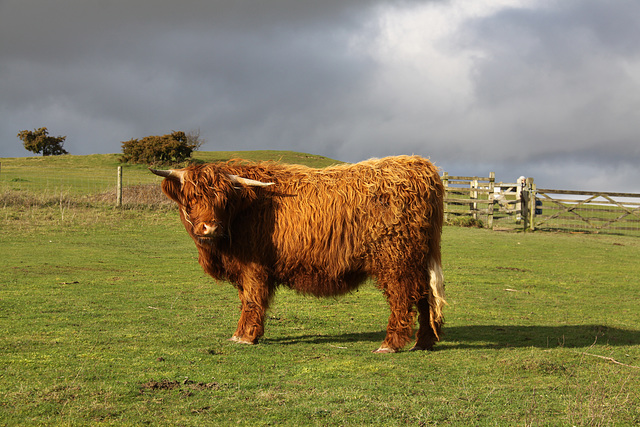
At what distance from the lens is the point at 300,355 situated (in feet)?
23.1

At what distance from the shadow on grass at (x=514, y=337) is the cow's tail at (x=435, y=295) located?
1.85 feet

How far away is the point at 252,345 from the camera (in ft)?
24.4

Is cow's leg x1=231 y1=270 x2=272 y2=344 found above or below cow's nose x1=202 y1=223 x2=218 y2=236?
below

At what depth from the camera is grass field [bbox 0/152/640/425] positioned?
4883 mm

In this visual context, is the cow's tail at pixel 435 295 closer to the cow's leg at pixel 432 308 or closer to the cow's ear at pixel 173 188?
the cow's leg at pixel 432 308

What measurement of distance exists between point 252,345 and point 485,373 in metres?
3.00

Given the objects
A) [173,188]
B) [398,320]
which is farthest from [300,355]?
[173,188]

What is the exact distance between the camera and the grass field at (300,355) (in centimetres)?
488

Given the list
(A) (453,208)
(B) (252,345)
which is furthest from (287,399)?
(A) (453,208)

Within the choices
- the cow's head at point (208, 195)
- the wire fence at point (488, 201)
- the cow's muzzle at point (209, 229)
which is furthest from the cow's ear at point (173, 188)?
the wire fence at point (488, 201)

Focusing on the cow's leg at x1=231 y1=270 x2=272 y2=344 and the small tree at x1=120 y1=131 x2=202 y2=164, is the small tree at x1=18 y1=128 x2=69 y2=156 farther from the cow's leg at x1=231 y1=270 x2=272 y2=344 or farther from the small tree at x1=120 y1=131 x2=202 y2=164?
the cow's leg at x1=231 y1=270 x2=272 y2=344

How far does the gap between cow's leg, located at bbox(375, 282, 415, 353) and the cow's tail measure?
0.28 metres

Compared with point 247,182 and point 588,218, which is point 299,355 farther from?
point 588,218

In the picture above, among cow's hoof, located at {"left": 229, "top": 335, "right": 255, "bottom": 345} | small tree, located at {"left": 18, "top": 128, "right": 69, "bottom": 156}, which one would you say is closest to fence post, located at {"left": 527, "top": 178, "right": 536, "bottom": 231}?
cow's hoof, located at {"left": 229, "top": 335, "right": 255, "bottom": 345}
